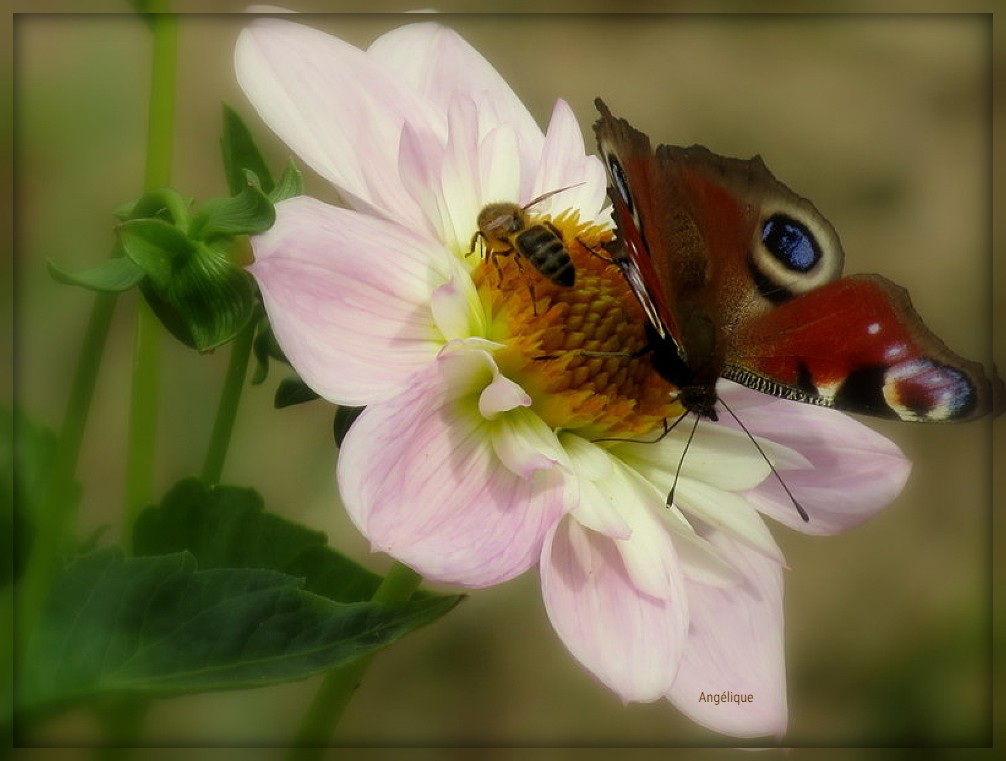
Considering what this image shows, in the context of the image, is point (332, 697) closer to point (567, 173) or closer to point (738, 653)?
point (738, 653)

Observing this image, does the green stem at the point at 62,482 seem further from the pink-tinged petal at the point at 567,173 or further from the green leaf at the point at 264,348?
the pink-tinged petal at the point at 567,173

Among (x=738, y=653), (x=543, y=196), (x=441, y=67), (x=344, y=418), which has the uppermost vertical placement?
(x=441, y=67)

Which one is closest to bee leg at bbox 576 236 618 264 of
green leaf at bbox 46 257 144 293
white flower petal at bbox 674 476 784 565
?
white flower petal at bbox 674 476 784 565

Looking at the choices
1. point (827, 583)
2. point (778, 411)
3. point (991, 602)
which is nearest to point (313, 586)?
point (778, 411)

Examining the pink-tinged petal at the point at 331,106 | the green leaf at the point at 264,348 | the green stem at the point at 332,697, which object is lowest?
the green stem at the point at 332,697

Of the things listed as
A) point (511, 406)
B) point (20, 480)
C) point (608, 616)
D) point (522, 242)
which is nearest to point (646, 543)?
point (608, 616)

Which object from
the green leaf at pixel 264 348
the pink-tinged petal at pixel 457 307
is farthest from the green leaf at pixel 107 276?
the pink-tinged petal at pixel 457 307
